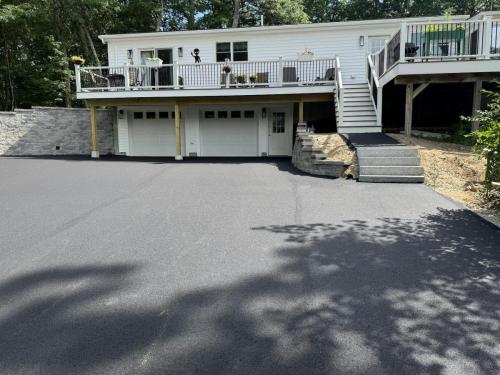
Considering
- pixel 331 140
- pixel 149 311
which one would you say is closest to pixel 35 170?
pixel 331 140

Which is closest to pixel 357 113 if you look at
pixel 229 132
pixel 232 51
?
pixel 229 132

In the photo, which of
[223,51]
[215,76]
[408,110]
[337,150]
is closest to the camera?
[337,150]

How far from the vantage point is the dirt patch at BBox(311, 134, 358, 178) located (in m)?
9.10

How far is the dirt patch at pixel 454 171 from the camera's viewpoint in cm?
716

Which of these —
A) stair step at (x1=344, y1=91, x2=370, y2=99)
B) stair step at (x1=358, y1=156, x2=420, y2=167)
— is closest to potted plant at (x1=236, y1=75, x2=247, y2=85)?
stair step at (x1=344, y1=91, x2=370, y2=99)

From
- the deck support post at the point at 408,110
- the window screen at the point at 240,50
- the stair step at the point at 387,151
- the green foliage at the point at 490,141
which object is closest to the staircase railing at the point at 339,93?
the deck support post at the point at 408,110

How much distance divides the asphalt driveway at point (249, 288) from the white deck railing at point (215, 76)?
7.86 m

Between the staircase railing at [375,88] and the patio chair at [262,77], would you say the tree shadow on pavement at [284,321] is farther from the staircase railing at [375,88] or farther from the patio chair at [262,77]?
the patio chair at [262,77]

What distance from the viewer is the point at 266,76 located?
14047 millimetres

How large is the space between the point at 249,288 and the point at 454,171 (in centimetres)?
675

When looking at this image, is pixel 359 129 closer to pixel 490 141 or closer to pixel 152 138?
pixel 490 141

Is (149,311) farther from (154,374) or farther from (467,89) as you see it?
(467,89)

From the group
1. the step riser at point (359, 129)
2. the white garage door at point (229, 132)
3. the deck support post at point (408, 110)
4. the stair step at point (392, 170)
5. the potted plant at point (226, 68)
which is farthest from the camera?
the white garage door at point (229, 132)

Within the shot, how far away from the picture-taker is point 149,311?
301 centimetres
